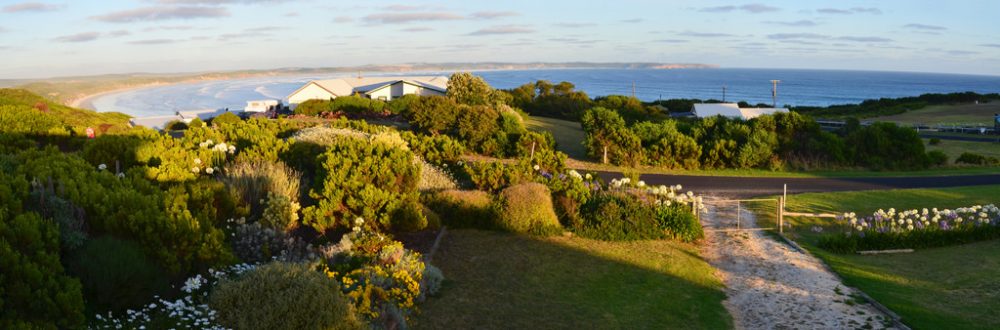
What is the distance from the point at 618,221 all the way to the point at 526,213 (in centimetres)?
218

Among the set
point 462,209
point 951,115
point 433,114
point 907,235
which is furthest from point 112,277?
point 951,115

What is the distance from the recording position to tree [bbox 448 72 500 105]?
2317 inches

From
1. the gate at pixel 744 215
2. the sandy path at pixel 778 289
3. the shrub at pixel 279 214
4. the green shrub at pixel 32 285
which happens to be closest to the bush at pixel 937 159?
the gate at pixel 744 215

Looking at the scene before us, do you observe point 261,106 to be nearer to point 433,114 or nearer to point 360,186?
point 433,114

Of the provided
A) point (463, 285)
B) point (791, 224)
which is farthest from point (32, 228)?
point (791, 224)

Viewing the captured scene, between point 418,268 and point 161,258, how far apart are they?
11.3 feet

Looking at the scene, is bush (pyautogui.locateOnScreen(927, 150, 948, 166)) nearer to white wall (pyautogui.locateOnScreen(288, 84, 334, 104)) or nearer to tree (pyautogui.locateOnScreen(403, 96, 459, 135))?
tree (pyautogui.locateOnScreen(403, 96, 459, 135))

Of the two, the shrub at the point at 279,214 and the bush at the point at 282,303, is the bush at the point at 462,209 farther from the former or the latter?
the bush at the point at 282,303

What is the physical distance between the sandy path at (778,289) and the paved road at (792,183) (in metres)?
7.52

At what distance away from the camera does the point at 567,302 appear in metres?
10.3

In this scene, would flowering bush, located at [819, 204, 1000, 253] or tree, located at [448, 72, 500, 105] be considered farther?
tree, located at [448, 72, 500, 105]

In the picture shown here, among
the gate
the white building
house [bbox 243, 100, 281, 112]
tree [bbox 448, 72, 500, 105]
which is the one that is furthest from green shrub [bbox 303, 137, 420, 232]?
house [bbox 243, 100, 281, 112]

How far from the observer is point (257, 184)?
1352cm

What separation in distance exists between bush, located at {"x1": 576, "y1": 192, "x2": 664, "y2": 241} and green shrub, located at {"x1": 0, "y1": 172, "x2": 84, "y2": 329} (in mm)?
10062
